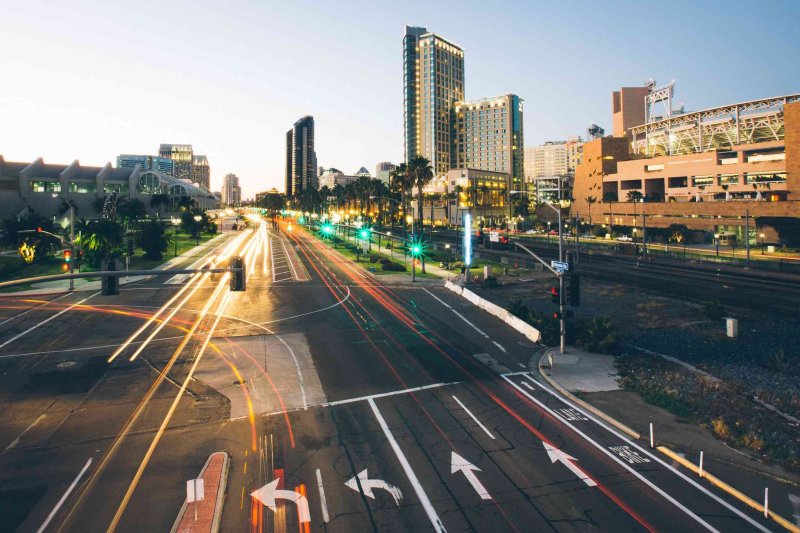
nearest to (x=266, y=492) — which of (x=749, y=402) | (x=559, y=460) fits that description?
(x=559, y=460)

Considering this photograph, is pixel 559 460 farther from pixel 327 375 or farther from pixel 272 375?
pixel 272 375

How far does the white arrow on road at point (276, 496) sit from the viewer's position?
→ 1331cm

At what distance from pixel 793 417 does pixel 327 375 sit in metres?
20.5

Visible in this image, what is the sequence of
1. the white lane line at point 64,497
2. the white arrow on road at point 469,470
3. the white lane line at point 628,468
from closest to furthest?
the white lane line at point 64,497
the white lane line at point 628,468
the white arrow on road at point 469,470

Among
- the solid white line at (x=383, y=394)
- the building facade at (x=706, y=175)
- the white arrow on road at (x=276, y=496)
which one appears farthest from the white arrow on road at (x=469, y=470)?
the building facade at (x=706, y=175)

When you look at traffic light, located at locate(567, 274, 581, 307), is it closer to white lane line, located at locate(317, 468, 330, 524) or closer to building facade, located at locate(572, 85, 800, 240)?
white lane line, located at locate(317, 468, 330, 524)

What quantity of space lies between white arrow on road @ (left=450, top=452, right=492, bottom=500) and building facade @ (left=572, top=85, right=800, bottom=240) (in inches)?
3191

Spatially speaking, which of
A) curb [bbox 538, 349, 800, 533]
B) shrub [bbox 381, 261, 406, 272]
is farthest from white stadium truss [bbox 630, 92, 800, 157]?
curb [bbox 538, 349, 800, 533]

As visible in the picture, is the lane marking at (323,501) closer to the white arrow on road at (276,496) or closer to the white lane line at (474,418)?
the white arrow on road at (276,496)

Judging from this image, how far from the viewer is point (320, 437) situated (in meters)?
17.6

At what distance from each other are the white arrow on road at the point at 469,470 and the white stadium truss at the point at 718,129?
122m

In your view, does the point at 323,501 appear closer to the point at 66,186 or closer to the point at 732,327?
the point at 732,327

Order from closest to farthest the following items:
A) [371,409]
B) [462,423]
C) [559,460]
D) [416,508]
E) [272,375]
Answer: [416,508], [559,460], [462,423], [371,409], [272,375]

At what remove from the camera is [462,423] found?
61.7 feet
